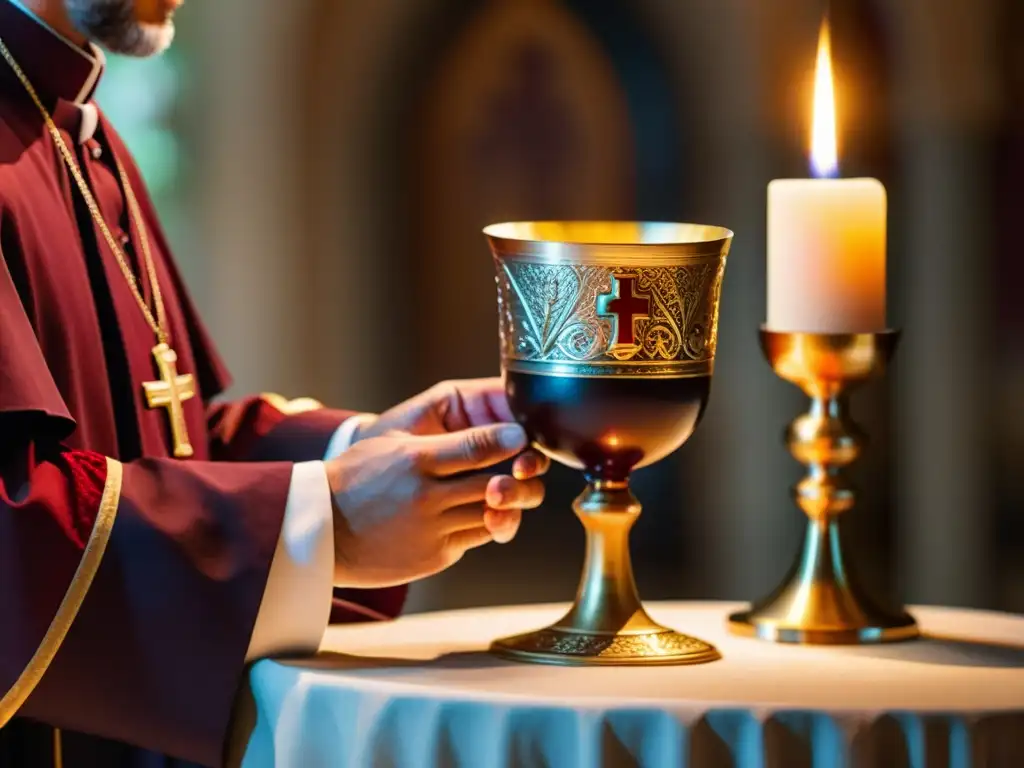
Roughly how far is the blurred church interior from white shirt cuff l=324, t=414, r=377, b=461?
4438 mm

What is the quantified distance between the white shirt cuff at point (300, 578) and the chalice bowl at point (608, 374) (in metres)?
0.22

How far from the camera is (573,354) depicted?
2021 mm

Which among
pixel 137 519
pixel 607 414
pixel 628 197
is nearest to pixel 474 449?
pixel 607 414

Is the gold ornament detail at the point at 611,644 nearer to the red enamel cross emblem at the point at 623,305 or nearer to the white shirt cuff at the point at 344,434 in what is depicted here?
the red enamel cross emblem at the point at 623,305

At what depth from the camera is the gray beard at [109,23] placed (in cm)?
246

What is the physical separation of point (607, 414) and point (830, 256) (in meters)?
0.46

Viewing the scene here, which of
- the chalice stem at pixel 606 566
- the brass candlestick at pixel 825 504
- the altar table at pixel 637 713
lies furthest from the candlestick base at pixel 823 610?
the chalice stem at pixel 606 566

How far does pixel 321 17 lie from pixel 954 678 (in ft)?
20.4

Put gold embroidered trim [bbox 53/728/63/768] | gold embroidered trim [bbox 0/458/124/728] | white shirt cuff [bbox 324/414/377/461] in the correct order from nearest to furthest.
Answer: gold embroidered trim [bbox 0/458/124/728] < gold embroidered trim [bbox 53/728/63/768] < white shirt cuff [bbox 324/414/377/461]

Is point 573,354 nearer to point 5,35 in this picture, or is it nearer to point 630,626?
point 630,626

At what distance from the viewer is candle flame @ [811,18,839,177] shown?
2350 millimetres

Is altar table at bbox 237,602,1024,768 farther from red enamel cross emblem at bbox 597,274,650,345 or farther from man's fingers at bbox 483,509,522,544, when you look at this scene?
red enamel cross emblem at bbox 597,274,650,345

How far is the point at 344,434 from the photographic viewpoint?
2.65 m

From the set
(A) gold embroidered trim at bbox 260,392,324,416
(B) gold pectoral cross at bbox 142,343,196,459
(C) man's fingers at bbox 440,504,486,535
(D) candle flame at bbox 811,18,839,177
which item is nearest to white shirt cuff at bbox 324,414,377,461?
(A) gold embroidered trim at bbox 260,392,324,416
